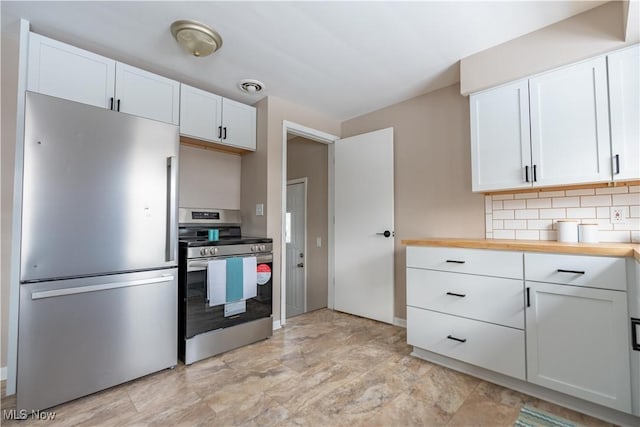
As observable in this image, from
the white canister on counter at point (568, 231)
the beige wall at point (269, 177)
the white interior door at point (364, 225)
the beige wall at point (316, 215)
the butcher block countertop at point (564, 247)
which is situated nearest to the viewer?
the butcher block countertop at point (564, 247)

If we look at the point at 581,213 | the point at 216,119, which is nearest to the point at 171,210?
the point at 216,119

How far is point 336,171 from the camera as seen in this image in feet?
11.8

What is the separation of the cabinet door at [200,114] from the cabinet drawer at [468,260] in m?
2.09

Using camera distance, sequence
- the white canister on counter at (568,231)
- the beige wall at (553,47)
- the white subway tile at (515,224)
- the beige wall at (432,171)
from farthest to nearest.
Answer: the beige wall at (432,171) → the white subway tile at (515,224) → the white canister on counter at (568,231) → the beige wall at (553,47)

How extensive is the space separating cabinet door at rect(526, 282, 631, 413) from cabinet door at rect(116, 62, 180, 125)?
297 cm

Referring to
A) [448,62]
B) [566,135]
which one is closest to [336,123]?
[448,62]

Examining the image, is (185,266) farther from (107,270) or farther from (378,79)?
(378,79)

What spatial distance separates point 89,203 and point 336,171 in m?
2.50

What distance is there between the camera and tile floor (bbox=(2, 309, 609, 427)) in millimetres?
1572

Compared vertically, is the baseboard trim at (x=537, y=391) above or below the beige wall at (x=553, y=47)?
below

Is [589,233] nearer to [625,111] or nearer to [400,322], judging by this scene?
[625,111]

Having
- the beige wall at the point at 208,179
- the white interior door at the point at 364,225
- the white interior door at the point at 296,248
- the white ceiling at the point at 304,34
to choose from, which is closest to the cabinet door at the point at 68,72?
the white ceiling at the point at 304,34

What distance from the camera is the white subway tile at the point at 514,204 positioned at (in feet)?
7.48

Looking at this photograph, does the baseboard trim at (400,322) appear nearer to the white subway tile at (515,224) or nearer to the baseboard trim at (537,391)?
the baseboard trim at (537,391)
